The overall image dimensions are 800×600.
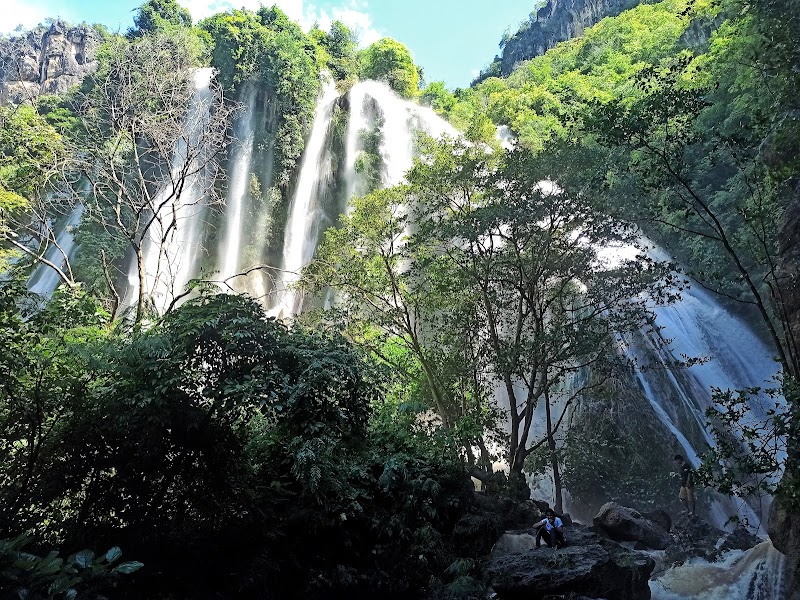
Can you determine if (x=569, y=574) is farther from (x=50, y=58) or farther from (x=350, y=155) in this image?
(x=50, y=58)

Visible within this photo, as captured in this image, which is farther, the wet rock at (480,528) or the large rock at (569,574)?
the wet rock at (480,528)

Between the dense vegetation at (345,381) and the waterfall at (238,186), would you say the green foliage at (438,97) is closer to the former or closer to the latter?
the waterfall at (238,186)

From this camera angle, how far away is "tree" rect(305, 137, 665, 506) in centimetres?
993

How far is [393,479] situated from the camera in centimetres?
664

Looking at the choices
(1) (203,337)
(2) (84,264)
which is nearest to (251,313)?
(1) (203,337)

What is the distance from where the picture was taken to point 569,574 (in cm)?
638

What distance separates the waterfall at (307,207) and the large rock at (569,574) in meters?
13.7

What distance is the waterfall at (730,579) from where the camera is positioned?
22.5ft

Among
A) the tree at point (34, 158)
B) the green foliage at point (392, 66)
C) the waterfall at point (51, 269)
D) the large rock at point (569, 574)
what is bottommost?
the large rock at point (569, 574)

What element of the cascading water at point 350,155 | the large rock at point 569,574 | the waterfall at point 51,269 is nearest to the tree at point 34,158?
the waterfall at point 51,269

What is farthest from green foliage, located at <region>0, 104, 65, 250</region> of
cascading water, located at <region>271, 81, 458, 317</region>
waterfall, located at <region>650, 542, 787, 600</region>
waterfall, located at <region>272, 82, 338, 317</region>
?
waterfall, located at <region>650, 542, 787, 600</region>

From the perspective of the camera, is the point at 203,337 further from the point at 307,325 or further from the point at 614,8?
the point at 614,8

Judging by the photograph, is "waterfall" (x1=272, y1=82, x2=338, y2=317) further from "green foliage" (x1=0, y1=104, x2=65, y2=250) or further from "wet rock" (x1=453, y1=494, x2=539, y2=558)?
"wet rock" (x1=453, y1=494, x2=539, y2=558)

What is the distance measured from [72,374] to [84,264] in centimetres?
1566
